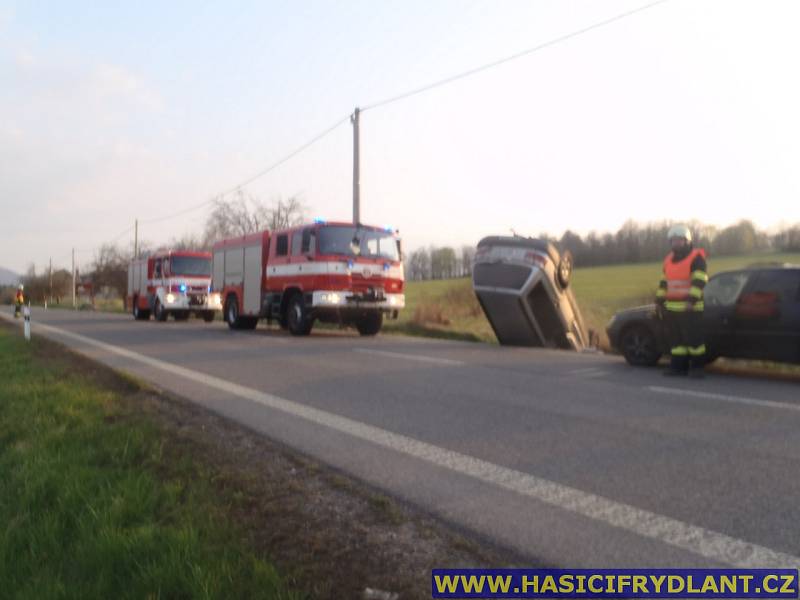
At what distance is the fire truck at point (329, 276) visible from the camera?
16281mm

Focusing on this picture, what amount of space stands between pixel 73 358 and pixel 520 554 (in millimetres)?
10668

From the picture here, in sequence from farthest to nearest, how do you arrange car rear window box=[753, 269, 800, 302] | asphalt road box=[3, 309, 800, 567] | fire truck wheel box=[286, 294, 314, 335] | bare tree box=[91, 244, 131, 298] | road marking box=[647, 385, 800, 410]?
bare tree box=[91, 244, 131, 298], fire truck wheel box=[286, 294, 314, 335], car rear window box=[753, 269, 800, 302], road marking box=[647, 385, 800, 410], asphalt road box=[3, 309, 800, 567]

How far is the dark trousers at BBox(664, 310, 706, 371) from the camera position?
9070mm

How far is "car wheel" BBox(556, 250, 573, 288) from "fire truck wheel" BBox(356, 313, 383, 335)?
508cm

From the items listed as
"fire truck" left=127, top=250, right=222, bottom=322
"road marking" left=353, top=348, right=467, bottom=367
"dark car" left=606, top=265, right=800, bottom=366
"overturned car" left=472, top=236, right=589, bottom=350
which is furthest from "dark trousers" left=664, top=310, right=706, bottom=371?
"fire truck" left=127, top=250, right=222, bottom=322

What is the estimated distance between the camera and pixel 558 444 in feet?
18.1

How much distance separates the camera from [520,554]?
11.3 feet

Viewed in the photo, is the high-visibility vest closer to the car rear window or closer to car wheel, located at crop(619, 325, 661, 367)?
the car rear window

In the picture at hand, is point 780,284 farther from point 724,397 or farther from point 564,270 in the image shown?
point 564,270

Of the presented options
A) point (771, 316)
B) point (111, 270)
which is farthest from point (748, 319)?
point (111, 270)

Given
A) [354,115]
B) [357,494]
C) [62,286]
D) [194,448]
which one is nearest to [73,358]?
[194,448]

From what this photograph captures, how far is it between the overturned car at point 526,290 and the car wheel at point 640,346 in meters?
3.92

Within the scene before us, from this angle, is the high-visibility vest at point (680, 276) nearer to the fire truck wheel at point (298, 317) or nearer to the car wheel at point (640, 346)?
the car wheel at point (640, 346)

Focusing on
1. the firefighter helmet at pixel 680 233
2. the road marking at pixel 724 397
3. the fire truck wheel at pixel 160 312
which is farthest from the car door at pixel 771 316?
the fire truck wheel at pixel 160 312
